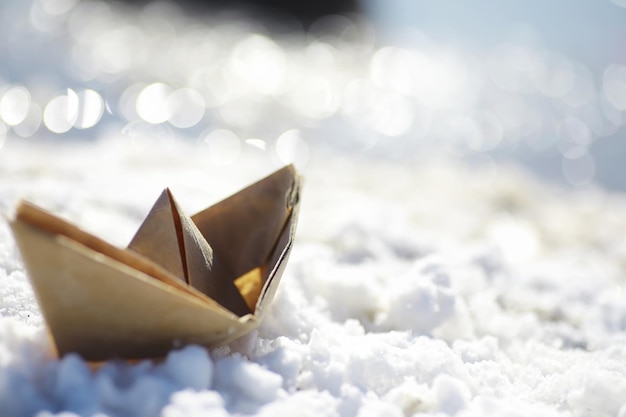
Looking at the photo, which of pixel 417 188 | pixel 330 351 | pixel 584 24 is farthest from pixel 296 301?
pixel 584 24

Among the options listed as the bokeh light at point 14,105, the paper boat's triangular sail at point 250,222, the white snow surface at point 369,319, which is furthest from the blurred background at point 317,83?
the paper boat's triangular sail at point 250,222

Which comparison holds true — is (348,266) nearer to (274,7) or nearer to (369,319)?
(369,319)

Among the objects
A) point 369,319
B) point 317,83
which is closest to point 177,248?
point 369,319

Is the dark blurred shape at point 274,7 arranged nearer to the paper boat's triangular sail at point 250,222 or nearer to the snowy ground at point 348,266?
the snowy ground at point 348,266

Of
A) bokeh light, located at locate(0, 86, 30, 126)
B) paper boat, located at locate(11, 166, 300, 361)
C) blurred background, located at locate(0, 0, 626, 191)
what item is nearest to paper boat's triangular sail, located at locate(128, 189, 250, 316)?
paper boat, located at locate(11, 166, 300, 361)

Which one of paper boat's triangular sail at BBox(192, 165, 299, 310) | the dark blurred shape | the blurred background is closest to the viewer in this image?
paper boat's triangular sail at BBox(192, 165, 299, 310)

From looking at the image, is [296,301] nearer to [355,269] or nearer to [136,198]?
[355,269]

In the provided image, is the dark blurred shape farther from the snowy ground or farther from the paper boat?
the paper boat
